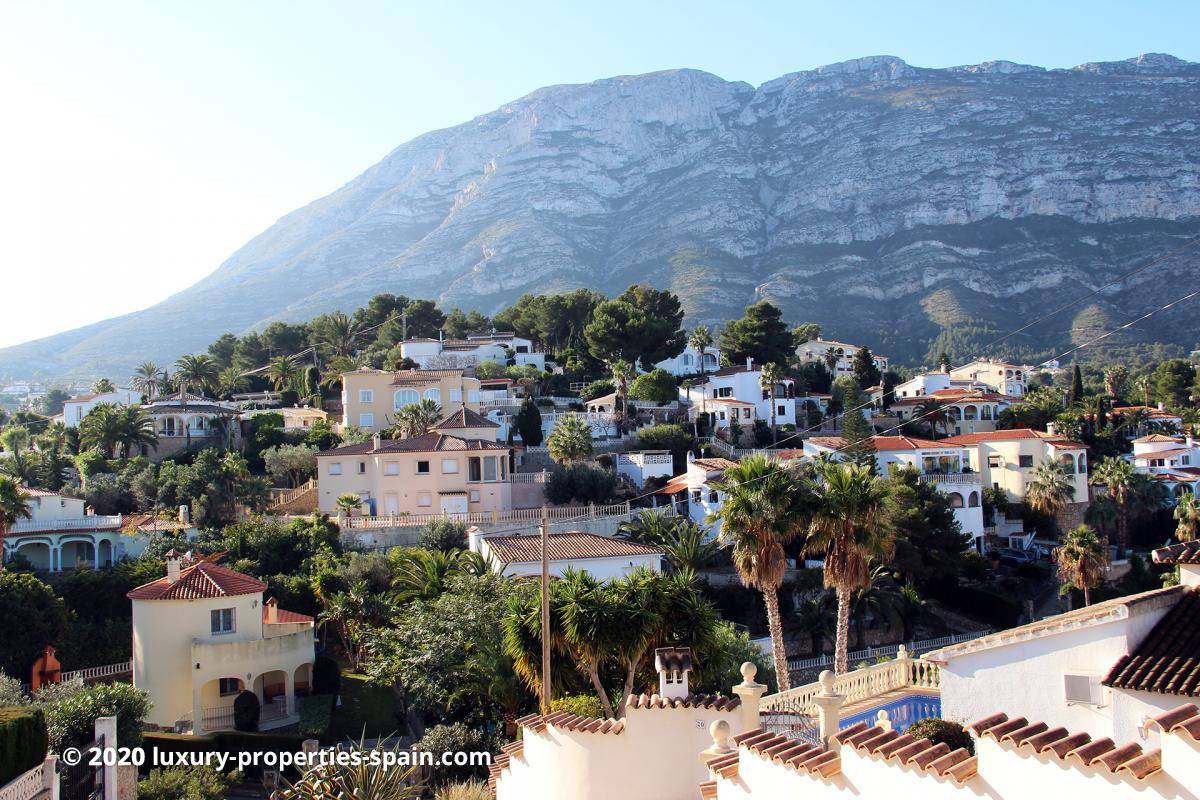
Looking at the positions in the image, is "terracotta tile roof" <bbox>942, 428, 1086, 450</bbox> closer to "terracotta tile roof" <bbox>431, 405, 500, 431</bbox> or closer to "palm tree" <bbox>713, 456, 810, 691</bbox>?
"terracotta tile roof" <bbox>431, 405, 500, 431</bbox>

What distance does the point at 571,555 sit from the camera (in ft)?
129

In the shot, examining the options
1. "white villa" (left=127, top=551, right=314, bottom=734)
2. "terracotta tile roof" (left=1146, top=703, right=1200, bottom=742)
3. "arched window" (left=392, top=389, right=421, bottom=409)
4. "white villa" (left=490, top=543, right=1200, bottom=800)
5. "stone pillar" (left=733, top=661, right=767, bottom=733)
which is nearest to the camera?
"terracotta tile roof" (left=1146, top=703, right=1200, bottom=742)

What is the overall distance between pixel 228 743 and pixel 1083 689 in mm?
23262

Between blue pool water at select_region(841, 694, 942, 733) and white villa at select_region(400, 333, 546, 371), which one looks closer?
blue pool water at select_region(841, 694, 942, 733)

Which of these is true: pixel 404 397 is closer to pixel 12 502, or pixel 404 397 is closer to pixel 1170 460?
pixel 12 502

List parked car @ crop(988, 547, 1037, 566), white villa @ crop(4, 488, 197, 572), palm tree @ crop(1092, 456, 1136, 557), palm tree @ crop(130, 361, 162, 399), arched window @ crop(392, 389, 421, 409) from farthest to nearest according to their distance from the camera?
palm tree @ crop(130, 361, 162, 399) → arched window @ crop(392, 389, 421, 409) → palm tree @ crop(1092, 456, 1136, 557) → parked car @ crop(988, 547, 1037, 566) → white villa @ crop(4, 488, 197, 572)

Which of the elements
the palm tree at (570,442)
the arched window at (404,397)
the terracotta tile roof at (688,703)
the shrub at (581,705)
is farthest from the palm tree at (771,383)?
the terracotta tile roof at (688,703)

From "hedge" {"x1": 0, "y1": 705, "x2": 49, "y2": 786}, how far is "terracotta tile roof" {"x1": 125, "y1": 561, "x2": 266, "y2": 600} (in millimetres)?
14708

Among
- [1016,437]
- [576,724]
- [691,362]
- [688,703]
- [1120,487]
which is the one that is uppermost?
[691,362]

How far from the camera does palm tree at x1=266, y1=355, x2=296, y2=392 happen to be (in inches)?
3287

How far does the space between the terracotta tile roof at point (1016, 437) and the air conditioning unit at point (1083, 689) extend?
167 feet

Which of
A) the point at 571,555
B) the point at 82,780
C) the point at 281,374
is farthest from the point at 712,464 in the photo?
the point at 281,374

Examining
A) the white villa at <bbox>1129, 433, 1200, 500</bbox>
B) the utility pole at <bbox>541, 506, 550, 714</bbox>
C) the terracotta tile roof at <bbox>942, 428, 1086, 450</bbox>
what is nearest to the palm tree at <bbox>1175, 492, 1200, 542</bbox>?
the terracotta tile roof at <bbox>942, 428, 1086, 450</bbox>

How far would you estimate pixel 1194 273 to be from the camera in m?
164
